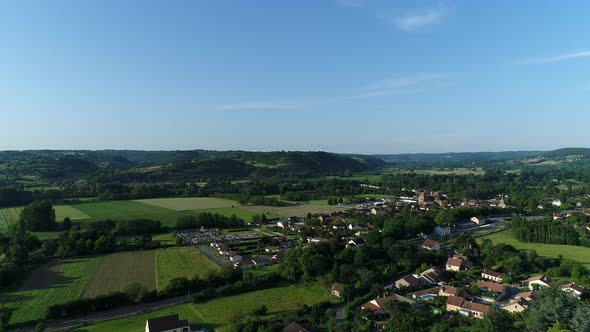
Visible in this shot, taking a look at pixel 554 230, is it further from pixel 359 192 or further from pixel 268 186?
pixel 268 186

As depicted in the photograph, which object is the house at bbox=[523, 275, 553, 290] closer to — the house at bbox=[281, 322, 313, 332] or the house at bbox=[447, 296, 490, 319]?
the house at bbox=[447, 296, 490, 319]

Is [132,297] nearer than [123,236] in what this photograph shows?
Yes

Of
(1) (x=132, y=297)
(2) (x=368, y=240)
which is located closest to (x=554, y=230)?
(2) (x=368, y=240)

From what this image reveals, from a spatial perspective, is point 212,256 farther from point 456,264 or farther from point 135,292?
point 456,264

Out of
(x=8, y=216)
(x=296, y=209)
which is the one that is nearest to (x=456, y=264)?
(x=296, y=209)

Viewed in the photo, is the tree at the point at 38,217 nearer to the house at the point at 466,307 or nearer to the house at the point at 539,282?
the house at the point at 466,307

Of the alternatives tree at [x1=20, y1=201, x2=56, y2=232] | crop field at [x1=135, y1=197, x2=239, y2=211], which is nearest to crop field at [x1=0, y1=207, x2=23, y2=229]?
tree at [x1=20, y1=201, x2=56, y2=232]
